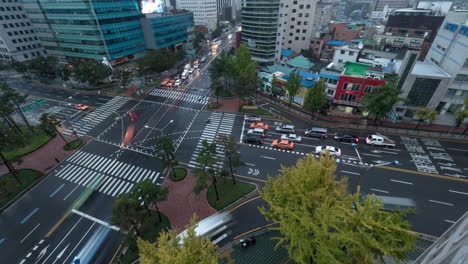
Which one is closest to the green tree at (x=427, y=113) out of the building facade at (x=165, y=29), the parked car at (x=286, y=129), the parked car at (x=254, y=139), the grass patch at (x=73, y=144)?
the parked car at (x=286, y=129)

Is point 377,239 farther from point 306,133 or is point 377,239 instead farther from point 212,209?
point 306,133

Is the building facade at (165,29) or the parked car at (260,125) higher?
the building facade at (165,29)

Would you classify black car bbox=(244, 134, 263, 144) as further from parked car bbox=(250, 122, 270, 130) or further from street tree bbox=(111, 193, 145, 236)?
street tree bbox=(111, 193, 145, 236)

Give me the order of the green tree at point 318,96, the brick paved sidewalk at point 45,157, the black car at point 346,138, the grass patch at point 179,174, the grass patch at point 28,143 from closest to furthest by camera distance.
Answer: the grass patch at point 179,174 < the brick paved sidewalk at point 45,157 < the grass patch at point 28,143 < the black car at point 346,138 < the green tree at point 318,96

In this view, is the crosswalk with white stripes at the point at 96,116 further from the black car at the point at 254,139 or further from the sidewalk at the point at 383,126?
the sidewalk at the point at 383,126

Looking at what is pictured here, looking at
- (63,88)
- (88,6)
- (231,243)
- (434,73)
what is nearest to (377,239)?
(231,243)

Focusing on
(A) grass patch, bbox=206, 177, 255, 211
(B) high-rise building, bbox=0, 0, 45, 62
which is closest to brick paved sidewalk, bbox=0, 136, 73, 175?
(A) grass patch, bbox=206, 177, 255, 211

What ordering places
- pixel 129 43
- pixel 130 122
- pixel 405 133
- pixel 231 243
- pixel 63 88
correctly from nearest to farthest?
pixel 231 243, pixel 405 133, pixel 130 122, pixel 63 88, pixel 129 43
